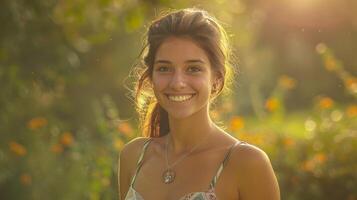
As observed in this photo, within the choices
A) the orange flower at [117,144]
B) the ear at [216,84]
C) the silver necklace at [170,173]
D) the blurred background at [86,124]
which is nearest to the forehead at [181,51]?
the ear at [216,84]

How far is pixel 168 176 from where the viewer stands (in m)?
3.55

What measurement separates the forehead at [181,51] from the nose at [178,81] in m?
0.07

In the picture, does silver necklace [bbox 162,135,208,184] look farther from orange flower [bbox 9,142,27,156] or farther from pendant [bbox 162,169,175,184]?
orange flower [bbox 9,142,27,156]

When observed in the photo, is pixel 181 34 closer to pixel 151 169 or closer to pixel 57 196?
pixel 151 169

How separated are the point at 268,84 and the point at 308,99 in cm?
248

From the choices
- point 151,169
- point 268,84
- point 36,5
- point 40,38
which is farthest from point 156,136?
point 268,84

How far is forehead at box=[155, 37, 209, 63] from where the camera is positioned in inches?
134

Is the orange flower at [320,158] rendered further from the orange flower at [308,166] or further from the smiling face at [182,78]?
the smiling face at [182,78]

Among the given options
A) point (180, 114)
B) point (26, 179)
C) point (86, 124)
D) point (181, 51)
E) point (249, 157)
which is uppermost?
point (181, 51)

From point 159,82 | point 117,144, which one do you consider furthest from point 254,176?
point 117,144

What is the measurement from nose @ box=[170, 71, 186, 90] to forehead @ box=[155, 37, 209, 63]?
7cm

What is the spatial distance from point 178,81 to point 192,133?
33 cm

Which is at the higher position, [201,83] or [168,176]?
[201,83]

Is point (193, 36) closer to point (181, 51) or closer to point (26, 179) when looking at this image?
point (181, 51)
